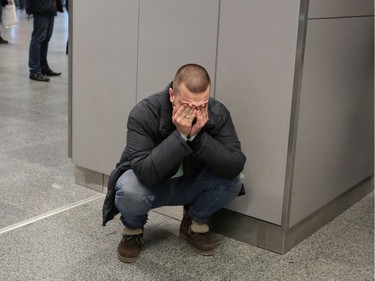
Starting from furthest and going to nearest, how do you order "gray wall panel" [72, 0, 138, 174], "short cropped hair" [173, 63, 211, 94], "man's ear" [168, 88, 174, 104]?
"gray wall panel" [72, 0, 138, 174], "man's ear" [168, 88, 174, 104], "short cropped hair" [173, 63, 211, 94]

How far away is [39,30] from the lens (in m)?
6.41

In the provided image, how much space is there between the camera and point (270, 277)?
7.98 feet

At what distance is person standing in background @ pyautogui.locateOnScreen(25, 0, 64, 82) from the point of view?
20.4 ft

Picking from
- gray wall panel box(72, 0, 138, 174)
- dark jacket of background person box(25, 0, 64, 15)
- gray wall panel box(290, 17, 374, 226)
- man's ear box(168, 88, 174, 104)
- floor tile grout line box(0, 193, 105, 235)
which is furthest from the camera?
dark jacket of background person box(25, 0, 64, 15)

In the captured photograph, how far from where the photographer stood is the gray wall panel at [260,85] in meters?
2.38

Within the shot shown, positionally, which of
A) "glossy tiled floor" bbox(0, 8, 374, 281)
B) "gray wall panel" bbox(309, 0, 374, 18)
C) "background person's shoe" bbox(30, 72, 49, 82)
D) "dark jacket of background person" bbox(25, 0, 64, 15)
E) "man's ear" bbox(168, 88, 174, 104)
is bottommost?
"glossy tiled floor" bbox(0, 8, 374, 281)

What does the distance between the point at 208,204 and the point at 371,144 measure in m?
1.23

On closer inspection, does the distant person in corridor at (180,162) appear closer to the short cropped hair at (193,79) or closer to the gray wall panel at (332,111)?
the short cropped hair at (193,79)

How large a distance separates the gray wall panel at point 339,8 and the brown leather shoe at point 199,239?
1047 mm

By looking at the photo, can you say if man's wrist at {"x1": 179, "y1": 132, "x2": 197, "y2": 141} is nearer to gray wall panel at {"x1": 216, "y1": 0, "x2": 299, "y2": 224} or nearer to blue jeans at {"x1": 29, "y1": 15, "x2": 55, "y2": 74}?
gray wall panel at {"x1": 216, "y1": 0, "x2": 299, "y2": 224}

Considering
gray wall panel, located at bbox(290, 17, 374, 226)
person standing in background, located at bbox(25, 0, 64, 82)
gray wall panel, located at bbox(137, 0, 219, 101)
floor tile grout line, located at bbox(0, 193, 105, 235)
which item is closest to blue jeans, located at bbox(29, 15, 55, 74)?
person standing in background, located at bbox(25, 0, 64, 82)

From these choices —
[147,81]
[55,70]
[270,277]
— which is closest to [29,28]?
[55,70]

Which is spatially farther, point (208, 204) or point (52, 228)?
point (52, 228)

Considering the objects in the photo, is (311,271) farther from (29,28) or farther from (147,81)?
(29,28)
